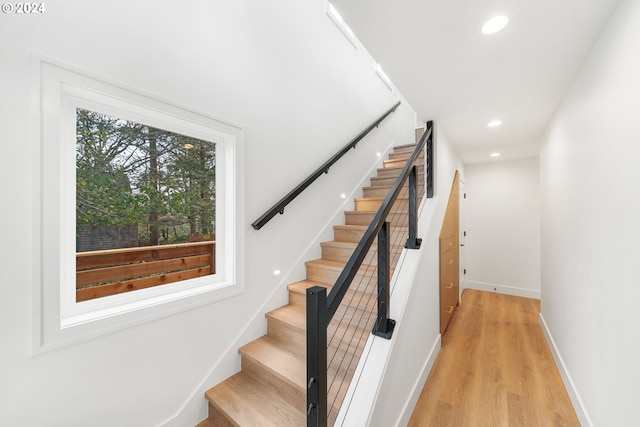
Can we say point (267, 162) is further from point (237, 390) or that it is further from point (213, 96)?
point (237, 390)

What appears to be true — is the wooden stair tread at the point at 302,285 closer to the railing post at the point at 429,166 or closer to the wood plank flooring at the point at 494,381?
the wood plank flooring at the point at 494,381

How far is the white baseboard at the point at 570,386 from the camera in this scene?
5.39ft

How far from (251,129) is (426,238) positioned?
5.59 feet

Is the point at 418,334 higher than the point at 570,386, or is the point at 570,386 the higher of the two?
the point at 418,334

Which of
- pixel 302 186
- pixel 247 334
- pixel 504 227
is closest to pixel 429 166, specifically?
pixel 302 186

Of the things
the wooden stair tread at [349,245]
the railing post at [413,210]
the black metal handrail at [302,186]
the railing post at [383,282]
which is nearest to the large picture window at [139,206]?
the black metal handrail at [302,186]

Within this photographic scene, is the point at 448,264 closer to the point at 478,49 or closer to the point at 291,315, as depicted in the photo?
the point at 291,315

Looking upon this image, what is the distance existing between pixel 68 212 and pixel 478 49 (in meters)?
2.45

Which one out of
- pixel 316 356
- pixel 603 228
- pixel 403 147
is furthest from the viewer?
pixel 403 147

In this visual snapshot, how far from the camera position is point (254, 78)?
2.06m

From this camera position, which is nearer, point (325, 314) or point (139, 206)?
point (325, 314)

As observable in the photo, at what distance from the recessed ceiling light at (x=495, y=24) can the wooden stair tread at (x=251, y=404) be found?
242cm

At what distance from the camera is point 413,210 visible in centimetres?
197

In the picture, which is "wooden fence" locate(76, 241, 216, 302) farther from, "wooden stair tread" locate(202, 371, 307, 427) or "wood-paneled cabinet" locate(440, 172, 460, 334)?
"wood-paneled cabinet" locate(440, 172, 460, 334)
